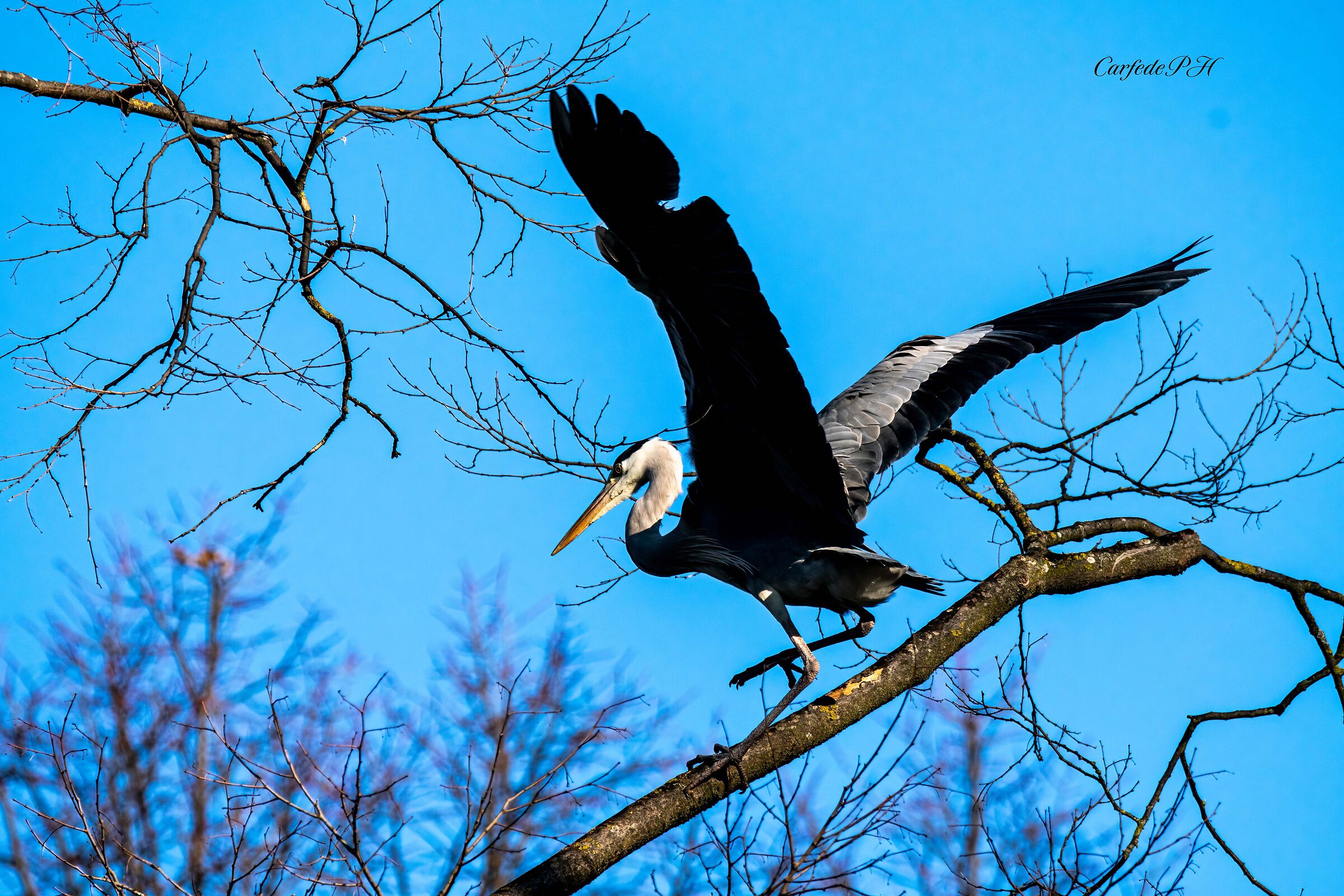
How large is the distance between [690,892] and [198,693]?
6629 millimetres

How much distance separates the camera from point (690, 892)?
5.01m

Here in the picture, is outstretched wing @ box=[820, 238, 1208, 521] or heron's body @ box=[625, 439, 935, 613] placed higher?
outstretched wing @ box=[820, 238, 1208, 521]

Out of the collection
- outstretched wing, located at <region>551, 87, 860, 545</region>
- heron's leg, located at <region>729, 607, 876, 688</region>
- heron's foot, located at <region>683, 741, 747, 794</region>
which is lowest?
heron's foot, located at <region>683, 741, 747, 794</region>

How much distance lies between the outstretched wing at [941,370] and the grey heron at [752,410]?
0.03 ft

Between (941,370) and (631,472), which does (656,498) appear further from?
(941,370)

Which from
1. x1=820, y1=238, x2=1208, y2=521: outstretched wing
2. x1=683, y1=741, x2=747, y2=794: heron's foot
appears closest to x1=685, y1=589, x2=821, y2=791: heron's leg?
x1=683, y1=741, x2=747, y2=794: heron's foot

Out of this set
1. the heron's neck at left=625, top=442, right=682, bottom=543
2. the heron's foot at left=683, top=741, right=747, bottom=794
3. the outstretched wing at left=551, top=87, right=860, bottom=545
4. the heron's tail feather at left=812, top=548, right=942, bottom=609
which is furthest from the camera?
the heron's neck at left=625, top=442, right=682, bottom=543

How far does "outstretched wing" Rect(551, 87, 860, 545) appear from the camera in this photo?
3.29 m

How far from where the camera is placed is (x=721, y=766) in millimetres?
3709

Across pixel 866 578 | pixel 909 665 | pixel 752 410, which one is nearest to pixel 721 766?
pixel 909 665

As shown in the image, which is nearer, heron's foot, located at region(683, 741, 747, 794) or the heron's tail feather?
heron's foot, located at region(683, 741, 747, 794)

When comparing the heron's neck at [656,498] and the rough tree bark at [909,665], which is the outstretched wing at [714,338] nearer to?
the heron's neck at [656,498]

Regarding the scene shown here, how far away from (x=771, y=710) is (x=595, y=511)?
1368mm

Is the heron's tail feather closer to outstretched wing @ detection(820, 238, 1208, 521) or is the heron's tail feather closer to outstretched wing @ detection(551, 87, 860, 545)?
outstretched wing @ detection(551, 87, 860, 545)
